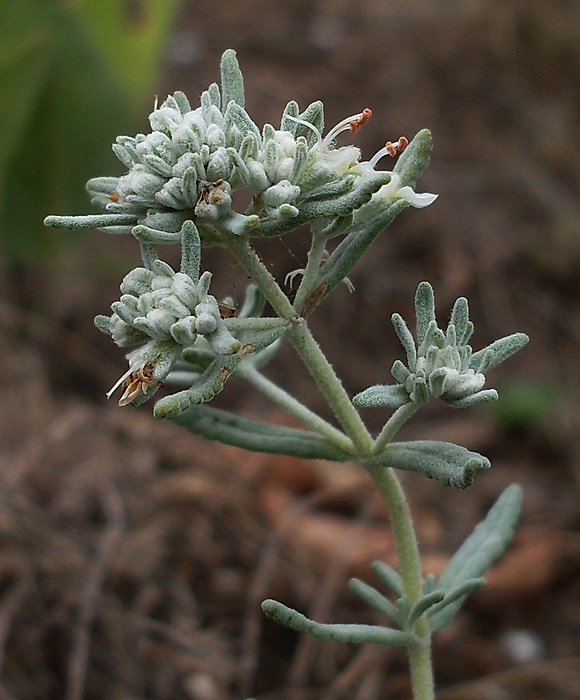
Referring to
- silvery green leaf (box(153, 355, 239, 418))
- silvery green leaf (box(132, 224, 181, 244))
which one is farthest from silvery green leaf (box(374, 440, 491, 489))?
silvery green leaf (box(132, 224, 181, 244))

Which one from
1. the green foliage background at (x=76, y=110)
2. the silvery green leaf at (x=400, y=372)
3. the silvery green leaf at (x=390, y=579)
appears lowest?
the silvery green leaf at (x=390, y=579)

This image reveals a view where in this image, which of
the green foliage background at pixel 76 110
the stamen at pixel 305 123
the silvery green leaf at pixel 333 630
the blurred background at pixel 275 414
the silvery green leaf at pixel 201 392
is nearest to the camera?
the silvery green leaf at pixel 201 392

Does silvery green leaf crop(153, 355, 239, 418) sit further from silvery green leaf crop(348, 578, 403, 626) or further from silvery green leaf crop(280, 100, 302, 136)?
silvery green leaf crop(348, 578, 403, 626)

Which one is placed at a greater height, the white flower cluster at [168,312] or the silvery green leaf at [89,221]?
the silvery green leaf at [89,221]

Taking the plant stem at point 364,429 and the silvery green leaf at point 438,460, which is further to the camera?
the plant stem at point 364,429

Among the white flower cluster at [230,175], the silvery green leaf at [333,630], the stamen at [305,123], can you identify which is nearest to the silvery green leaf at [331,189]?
the white flower cluster at [230,175]

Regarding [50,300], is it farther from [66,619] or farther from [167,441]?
[66,619]

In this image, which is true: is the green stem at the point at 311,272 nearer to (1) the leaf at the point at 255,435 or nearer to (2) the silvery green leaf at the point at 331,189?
(2) the silvery green leaf at the point at 331,189
